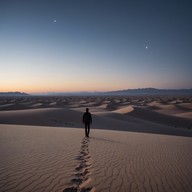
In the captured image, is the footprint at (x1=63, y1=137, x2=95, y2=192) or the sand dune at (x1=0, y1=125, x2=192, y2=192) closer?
the footprint at (x1=63, y1=137, x2=95, y2=192)

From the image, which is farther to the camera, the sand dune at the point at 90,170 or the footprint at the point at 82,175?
the sand dune at the point at 90,170

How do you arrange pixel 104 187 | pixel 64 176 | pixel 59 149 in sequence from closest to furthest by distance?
pixel 104 187 → pixel 64 176 → pixel 59 149

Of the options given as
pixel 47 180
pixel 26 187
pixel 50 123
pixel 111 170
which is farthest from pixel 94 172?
pixel 50 123

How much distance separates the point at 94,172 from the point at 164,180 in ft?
6.61

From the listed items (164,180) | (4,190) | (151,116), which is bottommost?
(151,116)

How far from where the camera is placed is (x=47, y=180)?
5.37m

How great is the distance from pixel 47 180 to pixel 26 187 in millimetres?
587

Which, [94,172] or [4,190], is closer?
[4,190]

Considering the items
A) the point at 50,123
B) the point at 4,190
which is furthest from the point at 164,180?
the point at 50,123

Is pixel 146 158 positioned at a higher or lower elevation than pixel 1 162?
lower

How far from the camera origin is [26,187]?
495cm

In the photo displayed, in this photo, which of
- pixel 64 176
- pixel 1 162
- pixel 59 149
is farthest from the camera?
pixel 59 149

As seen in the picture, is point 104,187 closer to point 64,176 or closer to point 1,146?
point 64,176

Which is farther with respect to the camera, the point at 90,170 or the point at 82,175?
the point at 90,170
